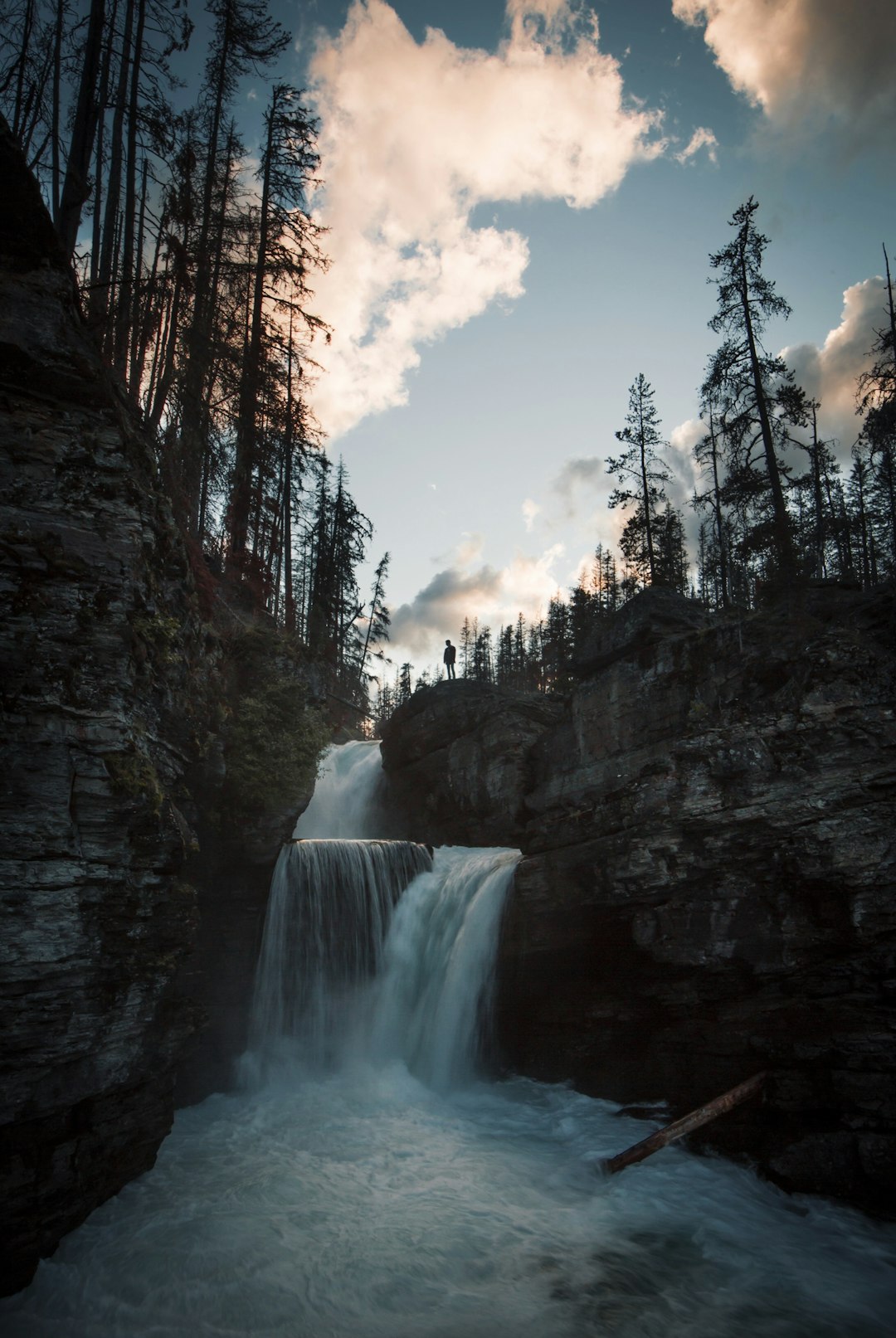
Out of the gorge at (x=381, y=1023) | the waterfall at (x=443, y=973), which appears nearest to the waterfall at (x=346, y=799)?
the waterfall at (x=443, y=973)

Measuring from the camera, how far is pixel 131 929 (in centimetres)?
783

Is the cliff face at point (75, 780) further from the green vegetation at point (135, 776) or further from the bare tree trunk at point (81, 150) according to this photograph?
the bare tree trunk at point (81, 150)

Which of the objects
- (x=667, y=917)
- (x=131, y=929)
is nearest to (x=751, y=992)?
(x=667, y=917)

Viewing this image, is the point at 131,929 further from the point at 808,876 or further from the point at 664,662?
the point at 664,662

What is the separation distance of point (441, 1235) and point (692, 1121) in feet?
11.3

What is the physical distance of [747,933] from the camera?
9414 millimetres

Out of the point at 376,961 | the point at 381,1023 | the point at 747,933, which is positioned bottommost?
the point at 381,1023

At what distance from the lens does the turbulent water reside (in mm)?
6422

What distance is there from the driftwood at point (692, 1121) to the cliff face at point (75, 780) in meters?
6.18

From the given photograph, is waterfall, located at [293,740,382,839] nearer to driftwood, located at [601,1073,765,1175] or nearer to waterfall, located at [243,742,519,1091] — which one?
waterfall, located at [243,742,519,1091]

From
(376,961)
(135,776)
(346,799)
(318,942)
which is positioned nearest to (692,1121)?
(376,961)

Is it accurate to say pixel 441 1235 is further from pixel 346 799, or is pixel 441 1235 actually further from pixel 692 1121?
pixel 346 799

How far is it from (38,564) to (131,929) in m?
4.43

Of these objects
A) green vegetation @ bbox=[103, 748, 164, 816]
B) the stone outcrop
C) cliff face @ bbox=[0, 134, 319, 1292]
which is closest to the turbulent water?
cliff face @ bbox=[0, 134, 319, 1292]
